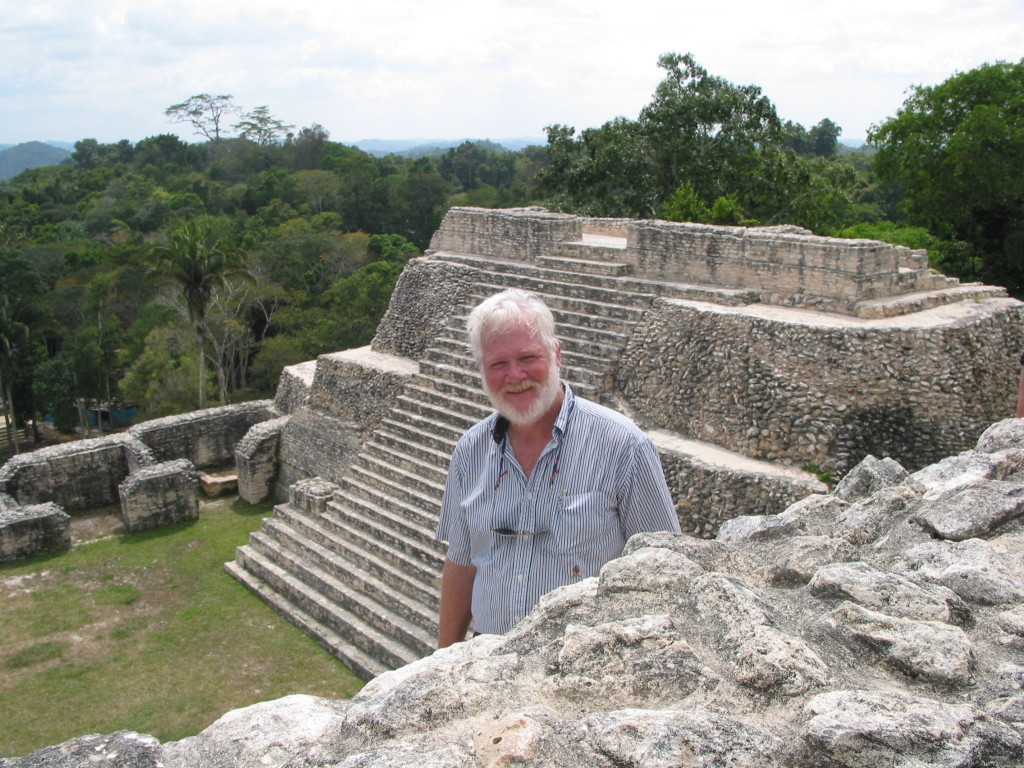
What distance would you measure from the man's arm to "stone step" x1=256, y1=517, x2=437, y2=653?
4449 mm

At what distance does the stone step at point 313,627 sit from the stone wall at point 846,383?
3495 mm

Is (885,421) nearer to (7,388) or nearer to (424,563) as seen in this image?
(424,563)

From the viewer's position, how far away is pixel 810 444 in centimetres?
677

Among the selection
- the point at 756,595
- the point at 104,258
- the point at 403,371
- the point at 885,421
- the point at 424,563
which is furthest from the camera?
the point at 104,258

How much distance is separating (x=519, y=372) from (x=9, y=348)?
63.2 ft

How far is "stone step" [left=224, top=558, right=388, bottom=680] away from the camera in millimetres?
7316

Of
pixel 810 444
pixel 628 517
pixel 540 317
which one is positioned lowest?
pixel 810 444

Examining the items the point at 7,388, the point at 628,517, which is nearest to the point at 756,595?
the point at 628,517

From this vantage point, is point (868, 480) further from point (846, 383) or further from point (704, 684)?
point (846, 383)

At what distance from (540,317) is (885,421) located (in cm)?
520

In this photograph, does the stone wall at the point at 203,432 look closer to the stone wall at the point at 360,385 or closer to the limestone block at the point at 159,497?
the limestone block at the point at 159,497

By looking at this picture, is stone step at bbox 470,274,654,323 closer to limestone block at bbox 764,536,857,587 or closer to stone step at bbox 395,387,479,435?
stone step at bbox 395,387,479,435

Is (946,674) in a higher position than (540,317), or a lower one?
lower

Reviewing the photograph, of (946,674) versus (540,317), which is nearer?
(946,674)
